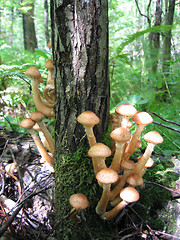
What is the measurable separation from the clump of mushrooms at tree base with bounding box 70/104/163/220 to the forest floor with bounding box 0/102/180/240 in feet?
→ 1.22

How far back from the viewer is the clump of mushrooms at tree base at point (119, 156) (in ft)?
4.49

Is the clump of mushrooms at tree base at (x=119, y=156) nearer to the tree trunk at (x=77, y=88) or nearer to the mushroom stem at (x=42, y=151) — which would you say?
the tree trunk at (x=77, y=88)

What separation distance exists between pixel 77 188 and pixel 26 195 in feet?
2.73

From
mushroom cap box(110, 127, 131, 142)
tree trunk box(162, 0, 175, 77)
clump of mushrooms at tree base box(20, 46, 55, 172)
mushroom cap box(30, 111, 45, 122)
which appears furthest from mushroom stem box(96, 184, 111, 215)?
tree trunk box(162, 0, 175, 77)

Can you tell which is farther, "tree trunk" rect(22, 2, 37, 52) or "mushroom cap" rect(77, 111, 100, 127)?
"tree trunk" rect(22, 2, 37, 52)

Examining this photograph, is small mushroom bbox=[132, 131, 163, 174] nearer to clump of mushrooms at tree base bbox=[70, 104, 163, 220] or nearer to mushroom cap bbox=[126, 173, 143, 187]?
clump of mushrooms at tree base bbox=[70, 104, 163, 220]

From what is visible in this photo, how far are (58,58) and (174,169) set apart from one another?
2.02 metres

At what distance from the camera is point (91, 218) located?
5.57 ft

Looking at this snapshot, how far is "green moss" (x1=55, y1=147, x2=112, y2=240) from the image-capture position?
1676mm

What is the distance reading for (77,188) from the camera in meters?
1.72

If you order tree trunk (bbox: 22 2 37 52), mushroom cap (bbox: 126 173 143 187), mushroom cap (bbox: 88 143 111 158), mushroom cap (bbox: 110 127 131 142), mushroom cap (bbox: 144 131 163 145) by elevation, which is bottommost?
mushroom cap (bbox: 126 173 143 187)

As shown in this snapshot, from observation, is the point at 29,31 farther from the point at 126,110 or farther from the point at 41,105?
the point at 126,110

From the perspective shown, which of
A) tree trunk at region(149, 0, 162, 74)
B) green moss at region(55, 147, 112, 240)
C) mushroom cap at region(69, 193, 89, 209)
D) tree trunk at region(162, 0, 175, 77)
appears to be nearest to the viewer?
mushroom cap at region(69, 193, 89, 209)

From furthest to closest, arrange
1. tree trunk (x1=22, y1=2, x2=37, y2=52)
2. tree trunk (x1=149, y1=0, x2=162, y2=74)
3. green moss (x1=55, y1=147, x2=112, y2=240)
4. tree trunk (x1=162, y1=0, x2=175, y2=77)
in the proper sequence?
tree trunk (x1=22, y1=2, x2=37, y2=52) → tree trunk (x1=162, y1=0, x2=175, y2=77) → tree trunk (x1=149, y1=0, x2=162, y2=74) → green moss (x1=55, y1=147, x2=112, y2=240)
